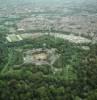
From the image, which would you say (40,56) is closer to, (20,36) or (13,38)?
(13,38)

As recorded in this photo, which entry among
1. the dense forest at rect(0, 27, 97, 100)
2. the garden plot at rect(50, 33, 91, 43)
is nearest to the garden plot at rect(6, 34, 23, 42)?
the garden plot at rect(50, 33, 91, 43)

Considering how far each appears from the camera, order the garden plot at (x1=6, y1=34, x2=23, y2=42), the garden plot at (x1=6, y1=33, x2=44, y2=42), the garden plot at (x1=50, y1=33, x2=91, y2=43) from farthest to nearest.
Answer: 1. the garden plot at (x1=6, y1=33, x2=44, y2=42)
2. the garden plot at (x1=6, y1=34, x2=23, y2=42)
3. the garden plot at (x1=50, y1=33, x2=91, y2=43)

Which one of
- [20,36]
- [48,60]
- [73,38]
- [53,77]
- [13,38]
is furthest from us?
[20,36]

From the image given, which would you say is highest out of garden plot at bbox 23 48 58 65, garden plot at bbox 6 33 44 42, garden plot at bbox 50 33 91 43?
garden plot at bbox 23 48 58 65

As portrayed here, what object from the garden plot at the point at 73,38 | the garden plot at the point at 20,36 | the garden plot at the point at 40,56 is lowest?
the garden plot at the point at 73,38

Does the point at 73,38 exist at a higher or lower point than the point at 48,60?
lower

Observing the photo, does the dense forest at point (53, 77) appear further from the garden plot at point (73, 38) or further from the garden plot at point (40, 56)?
the garden plot at point (73, 38)

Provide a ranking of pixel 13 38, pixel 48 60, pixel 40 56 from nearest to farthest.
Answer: pixel 48 60, pixel 40 56, pixel 13 38

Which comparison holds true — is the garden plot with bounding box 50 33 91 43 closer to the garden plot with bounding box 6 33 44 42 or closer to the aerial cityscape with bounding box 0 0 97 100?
the aerial cityscape with bounding box 0 0 97 100

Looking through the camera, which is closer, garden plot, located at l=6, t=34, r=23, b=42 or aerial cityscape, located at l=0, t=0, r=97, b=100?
aerial cityscape, located at l=0, t=0, r=97, b=100

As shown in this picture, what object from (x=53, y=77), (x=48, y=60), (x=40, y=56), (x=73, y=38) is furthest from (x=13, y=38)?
(x=53, y=77)

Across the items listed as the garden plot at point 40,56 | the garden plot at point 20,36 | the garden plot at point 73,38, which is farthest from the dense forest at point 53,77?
the garden plot at point 20,36
